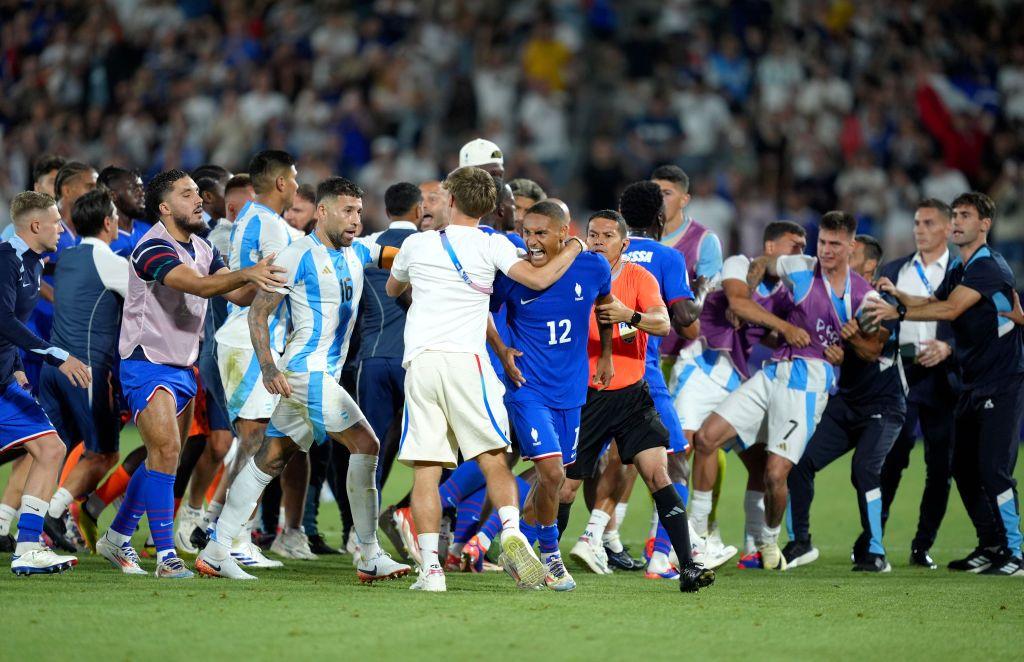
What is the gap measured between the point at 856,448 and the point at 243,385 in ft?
14.0

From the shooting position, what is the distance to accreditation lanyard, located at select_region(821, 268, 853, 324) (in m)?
9.02

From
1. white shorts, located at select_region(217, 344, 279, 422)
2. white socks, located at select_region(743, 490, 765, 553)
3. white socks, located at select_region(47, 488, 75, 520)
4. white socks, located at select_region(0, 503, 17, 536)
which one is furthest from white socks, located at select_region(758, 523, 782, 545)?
white socks, located at select_region(0, 503, 17, 536)

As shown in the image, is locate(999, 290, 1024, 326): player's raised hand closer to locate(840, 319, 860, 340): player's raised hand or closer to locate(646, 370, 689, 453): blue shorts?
locate(840, 319, 860, 340): player's raised hand

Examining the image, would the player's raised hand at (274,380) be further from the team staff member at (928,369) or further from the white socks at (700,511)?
the team staff member at (928,369)

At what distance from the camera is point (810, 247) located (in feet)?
52.7

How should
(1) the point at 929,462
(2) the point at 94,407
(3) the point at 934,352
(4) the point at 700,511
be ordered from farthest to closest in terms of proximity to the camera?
1. (1) the point at 929,462
2. (3) the point at 934,352
3. (4) the point at 700,511
4. (2) the point at 94,407

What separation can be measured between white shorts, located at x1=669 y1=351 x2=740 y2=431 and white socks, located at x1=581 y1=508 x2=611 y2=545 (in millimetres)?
1046

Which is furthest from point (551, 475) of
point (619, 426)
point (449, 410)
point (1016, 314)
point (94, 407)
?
point (1016, 314)

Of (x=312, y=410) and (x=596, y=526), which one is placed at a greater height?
(x=312, y=410)

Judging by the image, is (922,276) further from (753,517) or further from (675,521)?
(675,521)

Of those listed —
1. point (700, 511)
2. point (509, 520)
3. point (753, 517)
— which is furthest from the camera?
point (753, 517)

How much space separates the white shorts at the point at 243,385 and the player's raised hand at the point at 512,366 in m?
1.53

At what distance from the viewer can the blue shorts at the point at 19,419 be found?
7.59 meters

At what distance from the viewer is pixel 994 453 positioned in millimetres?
8742
